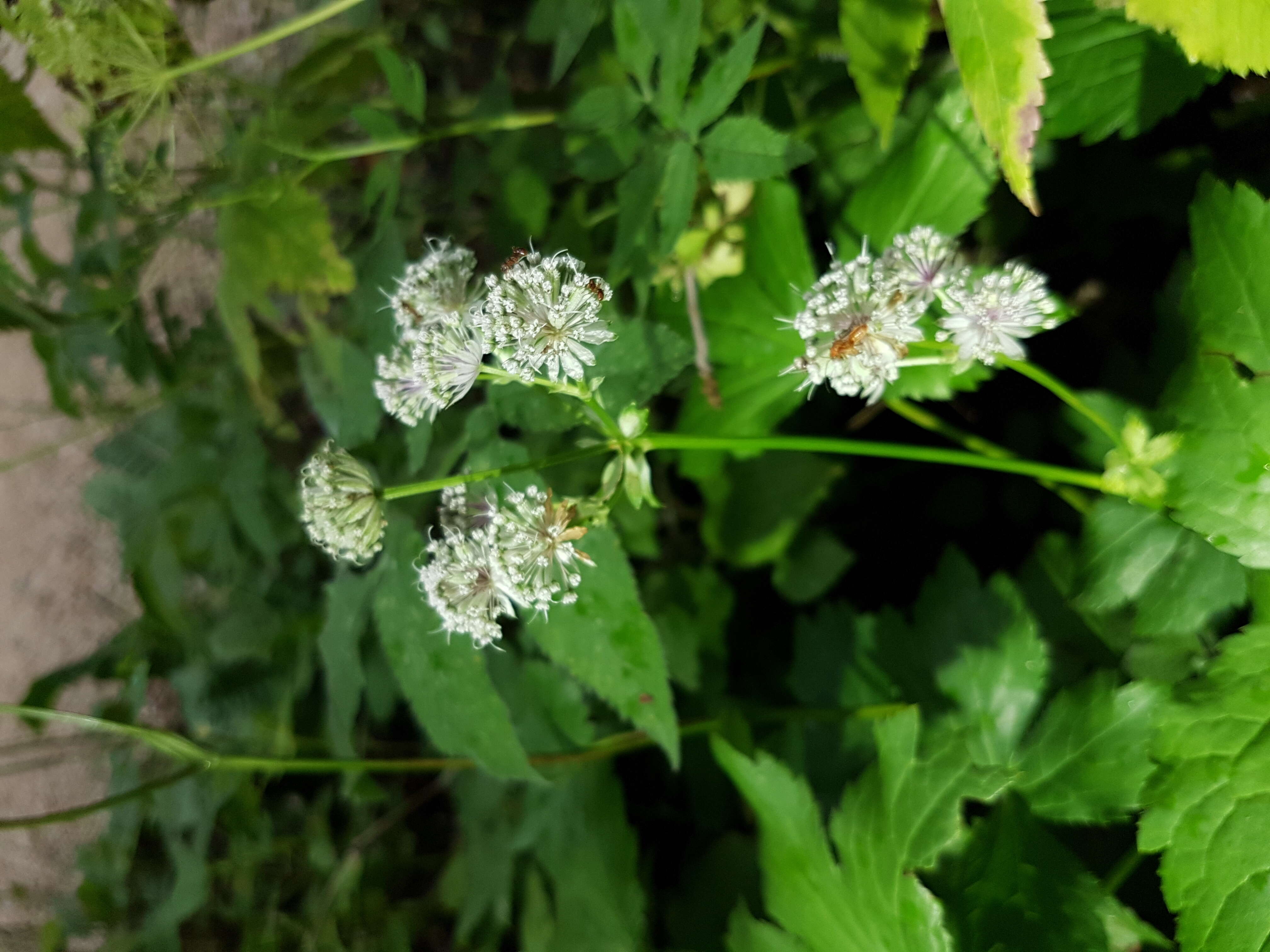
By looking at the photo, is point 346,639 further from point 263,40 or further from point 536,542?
point 263,40

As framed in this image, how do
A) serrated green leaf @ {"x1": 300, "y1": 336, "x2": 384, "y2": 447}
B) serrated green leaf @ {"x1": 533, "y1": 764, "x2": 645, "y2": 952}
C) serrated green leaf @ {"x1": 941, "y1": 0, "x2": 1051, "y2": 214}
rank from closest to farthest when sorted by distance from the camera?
serrated green leaf @ {"x1": 941, "y1": 0, "x2": 1051, "y2": 214} → serrated green leaf @ {"x1": 300, "y1": 336, "x2": 384, "y2": 447} → serrated green leaf @ {"x1": 533, "y1": 764, "x2": 645, "y2": 952}

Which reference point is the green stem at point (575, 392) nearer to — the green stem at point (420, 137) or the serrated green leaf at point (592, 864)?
the green stem at point (420, 137)

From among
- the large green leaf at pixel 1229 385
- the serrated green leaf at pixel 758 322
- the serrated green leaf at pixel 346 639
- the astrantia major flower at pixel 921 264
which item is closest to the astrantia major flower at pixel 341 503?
the serrated green leaf at pixel 346 639

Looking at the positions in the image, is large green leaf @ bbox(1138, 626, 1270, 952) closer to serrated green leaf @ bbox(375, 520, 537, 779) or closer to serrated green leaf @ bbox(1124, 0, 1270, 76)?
serrated green leaf @ bbox(1124, 0, 1270, 76)

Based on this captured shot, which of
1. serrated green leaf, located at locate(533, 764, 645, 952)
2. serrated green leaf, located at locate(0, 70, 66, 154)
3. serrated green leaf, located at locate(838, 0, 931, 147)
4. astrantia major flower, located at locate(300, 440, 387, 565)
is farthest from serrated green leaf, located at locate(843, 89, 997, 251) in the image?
serrated green leaf, located at locate(0, 70, 66, 154)

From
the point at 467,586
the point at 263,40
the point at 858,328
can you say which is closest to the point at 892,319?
the point at 858,328

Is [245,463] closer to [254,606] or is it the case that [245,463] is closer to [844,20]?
[254,606]
